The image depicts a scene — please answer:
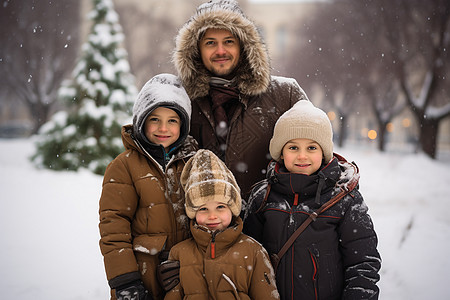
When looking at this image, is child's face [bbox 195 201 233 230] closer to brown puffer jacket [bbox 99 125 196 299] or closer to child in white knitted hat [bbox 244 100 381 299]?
brown puffer jacket [bbox 99 125 196 299]

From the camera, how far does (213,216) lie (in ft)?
7.93

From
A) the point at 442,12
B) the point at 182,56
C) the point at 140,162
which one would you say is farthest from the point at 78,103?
the point at 442,12

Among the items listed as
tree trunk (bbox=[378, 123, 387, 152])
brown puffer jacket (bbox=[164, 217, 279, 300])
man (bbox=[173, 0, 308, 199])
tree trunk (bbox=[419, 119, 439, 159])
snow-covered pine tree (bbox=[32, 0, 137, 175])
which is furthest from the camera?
tree trunk (bbox=[378, 123, 387, 152])

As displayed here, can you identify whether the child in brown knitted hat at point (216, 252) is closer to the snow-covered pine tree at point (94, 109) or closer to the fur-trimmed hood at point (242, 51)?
the fur-trimmed hood at point (242, 51)

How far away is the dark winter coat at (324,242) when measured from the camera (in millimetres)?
2314

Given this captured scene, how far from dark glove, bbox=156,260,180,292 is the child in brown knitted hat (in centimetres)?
3

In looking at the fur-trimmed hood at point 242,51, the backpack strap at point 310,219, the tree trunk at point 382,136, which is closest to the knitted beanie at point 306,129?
the backpack strap at point 310,219

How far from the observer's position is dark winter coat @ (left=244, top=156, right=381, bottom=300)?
231 cm

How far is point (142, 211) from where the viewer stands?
252cm

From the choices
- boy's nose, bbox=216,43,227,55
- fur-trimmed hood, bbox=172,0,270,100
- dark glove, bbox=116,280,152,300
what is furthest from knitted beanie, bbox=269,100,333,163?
dark glove, bbox=116,280,152,300

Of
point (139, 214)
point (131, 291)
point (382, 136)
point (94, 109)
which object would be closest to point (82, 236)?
point (139, 214)

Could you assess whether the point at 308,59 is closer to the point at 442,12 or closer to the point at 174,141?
the point at 442,12

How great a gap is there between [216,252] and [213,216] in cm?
23

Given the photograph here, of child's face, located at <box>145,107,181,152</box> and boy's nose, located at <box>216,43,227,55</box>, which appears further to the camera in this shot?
boy's nose, located at <box>216,43,227,55</box>
